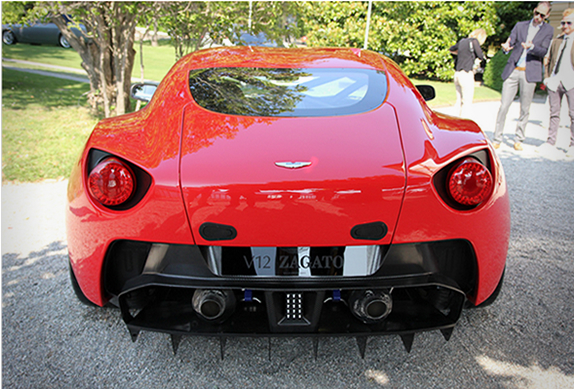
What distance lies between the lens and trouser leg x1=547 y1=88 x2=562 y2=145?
722 cm

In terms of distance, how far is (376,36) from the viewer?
18047mm

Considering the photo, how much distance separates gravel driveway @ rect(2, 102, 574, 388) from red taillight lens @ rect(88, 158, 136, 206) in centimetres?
94

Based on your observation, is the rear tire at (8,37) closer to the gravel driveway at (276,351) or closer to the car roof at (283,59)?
the gravel driveway at (276,351)

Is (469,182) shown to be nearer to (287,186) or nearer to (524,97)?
(287,186)

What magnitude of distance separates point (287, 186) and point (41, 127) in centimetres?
725

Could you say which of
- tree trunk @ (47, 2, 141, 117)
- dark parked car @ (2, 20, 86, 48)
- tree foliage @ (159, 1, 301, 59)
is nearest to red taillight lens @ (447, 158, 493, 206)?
tree trunk @ (47, 2, 141, 117)

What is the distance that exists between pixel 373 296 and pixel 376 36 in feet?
59.4

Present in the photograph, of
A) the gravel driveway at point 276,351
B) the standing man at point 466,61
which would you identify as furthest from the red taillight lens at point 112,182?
the standing man at point 466,61

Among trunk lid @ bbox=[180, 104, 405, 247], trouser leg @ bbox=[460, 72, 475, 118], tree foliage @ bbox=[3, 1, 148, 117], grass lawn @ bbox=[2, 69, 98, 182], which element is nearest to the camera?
trunk lid @ bbox=[180, 104, 405, 247]

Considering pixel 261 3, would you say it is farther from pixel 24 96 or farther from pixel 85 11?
pixel 24 96

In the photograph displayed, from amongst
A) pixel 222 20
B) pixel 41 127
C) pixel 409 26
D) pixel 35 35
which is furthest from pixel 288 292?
pixel 35 35

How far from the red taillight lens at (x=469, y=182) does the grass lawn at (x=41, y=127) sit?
10.1 feet

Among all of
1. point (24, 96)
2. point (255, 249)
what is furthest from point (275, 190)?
point (24, 96)

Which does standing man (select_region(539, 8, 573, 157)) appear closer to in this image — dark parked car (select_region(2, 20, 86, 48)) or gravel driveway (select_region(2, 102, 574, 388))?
gravel driveway (select_region(2, 102, 574, 388))
